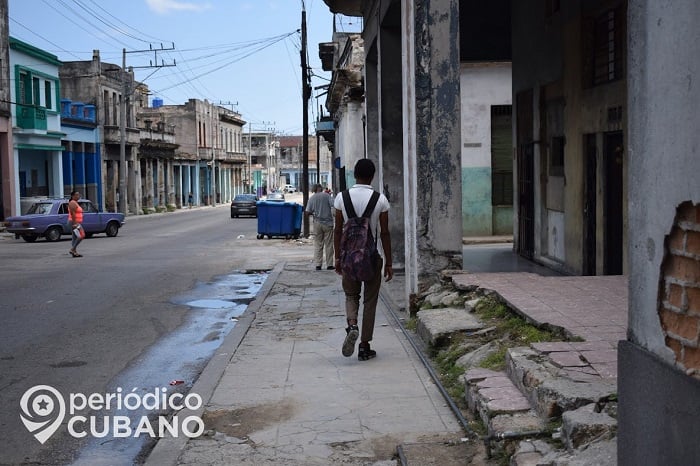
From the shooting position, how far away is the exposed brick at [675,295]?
10.6ft

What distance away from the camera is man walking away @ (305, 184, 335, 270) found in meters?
17.9

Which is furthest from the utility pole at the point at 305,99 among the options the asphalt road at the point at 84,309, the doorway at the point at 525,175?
the doorway at the point at 525,175

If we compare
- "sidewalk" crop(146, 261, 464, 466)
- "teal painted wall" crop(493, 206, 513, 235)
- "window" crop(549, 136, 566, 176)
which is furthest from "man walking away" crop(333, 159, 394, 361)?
"teal painted wall" crop(493, 206, 513, 235)

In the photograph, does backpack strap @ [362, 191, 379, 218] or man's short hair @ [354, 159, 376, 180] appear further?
man's short hair @ [354, 159, 376, 180]

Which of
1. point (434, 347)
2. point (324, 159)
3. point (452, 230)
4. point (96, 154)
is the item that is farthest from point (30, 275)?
point (324, 159)

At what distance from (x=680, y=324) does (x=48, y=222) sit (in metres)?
29.0

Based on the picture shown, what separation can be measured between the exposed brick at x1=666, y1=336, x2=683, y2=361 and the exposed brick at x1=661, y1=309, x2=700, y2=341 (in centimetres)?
3

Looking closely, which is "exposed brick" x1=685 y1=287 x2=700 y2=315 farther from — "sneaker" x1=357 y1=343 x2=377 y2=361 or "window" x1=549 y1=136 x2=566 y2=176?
"window" x1=549 y1=136 x2=566 y2=176

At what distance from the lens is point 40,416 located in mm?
6625

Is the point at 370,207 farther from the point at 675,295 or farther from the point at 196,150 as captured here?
the point at 196,150

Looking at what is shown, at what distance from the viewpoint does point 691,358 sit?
312 centimetres

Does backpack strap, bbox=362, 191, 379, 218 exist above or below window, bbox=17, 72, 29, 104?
below

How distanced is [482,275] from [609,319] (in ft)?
9.66

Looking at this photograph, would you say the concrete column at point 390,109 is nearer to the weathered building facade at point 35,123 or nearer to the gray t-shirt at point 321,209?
the gray t-shirt at point 321,209
